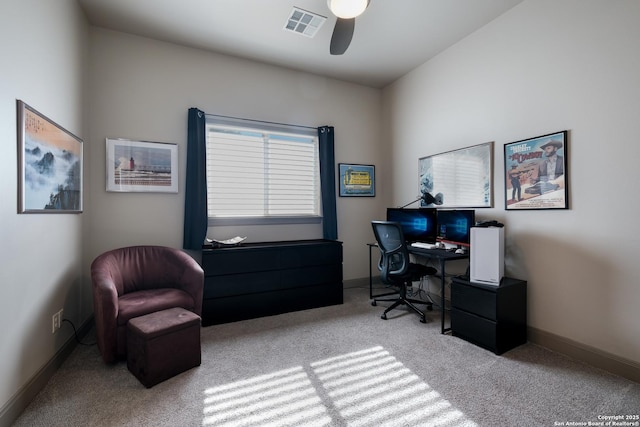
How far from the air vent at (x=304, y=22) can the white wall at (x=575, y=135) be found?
171 centimetres

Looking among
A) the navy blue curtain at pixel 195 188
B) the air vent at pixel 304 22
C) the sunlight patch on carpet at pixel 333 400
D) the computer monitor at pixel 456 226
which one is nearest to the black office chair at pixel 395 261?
the computer monitor at pixel 456 226

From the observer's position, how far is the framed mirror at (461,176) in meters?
3.10

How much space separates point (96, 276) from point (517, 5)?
4398 millimetres

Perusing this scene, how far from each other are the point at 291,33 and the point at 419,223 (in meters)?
2.62

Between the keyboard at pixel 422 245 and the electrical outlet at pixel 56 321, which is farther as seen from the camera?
the keyboard at pixel 422 245

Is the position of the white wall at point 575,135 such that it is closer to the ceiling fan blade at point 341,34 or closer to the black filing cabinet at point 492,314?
the black filing cabinet at point 492,314

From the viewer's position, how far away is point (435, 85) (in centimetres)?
373

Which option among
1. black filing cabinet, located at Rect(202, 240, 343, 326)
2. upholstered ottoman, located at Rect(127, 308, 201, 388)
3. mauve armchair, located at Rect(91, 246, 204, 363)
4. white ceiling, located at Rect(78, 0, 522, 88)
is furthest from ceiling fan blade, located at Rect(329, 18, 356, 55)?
upholstered ottoman, located at Rect(127, 308, 201, 388)

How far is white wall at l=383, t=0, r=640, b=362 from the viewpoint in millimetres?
2098

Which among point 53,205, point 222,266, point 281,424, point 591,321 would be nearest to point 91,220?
point 53,205

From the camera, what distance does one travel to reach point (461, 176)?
3385mm

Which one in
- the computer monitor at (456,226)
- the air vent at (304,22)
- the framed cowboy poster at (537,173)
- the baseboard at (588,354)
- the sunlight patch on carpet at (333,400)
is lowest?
the sunlight patch on carpet at (333,400)

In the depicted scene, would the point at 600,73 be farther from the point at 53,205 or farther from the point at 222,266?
the point at 53,205

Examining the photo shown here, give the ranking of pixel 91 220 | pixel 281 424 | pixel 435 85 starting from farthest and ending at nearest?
pixel 435 85
pixel 91 220
pixel 281 424
